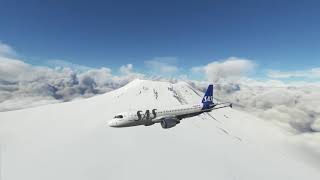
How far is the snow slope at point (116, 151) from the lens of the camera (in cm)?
6406

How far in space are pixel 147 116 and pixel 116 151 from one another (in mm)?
18705

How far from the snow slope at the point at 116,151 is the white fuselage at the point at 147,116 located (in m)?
14.4

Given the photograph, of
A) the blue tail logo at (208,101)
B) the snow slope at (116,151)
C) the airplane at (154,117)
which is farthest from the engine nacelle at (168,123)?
the blue tail logo at (208,101)

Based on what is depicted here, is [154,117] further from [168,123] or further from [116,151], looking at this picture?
[116,151]

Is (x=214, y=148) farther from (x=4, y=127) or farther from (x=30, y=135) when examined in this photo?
(x=4, y=127)

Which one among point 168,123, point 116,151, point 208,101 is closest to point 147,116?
point 168,123

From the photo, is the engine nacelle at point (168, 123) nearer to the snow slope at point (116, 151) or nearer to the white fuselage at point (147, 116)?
the white fuselage at point (147, 116)

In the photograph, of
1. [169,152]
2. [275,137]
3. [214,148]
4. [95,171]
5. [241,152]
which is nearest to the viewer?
[95,171]

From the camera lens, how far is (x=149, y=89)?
583ft

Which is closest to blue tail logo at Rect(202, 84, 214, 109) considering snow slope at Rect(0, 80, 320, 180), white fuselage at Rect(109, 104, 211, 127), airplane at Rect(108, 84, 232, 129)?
airplane at Rect(108, 84, 232, 129)

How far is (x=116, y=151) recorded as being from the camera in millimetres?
72312

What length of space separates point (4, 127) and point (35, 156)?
31421mm

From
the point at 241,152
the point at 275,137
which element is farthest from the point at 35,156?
the point at 275,137

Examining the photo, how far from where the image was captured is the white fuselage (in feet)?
202
